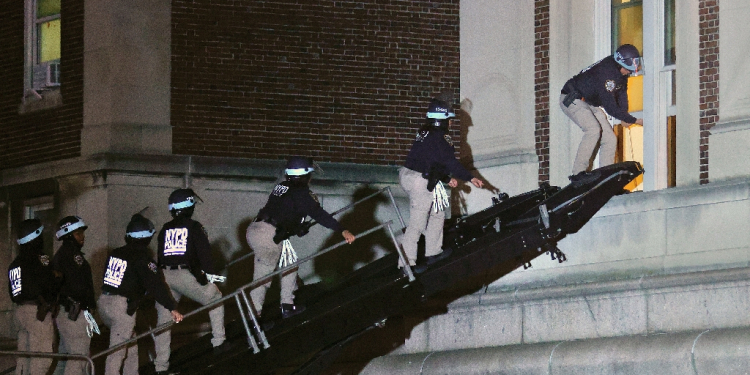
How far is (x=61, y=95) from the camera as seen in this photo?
21.1 metres

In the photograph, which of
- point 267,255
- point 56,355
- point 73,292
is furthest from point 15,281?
point 267,255

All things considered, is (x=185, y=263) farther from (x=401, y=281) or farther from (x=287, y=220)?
(x=401, y=281)

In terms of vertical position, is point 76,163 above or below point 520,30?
below

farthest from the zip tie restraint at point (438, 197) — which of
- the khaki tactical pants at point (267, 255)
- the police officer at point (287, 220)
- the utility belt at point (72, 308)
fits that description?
the utility belt at point (72, 308)

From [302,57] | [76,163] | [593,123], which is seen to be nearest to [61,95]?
[76,163]

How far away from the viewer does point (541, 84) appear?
63.4 ft

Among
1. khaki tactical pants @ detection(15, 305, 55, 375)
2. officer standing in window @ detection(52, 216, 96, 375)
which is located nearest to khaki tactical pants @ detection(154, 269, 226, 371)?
officer standing in window @ detection(52, 216, 96, 375)

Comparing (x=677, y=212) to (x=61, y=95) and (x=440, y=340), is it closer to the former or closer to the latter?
(x=440, y=340)

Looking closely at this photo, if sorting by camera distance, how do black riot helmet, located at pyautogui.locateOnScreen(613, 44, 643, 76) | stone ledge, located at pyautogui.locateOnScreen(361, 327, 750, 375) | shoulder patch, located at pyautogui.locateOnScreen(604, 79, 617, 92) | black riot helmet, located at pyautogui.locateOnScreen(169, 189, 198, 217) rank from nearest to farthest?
stone ledge, located at pyautogui.locateOnScreen(361, 327, 750, 375) → black riot helmet, located at pyautogui.locateOnScreen(169, 189, 198, 217) → black riot helmet, located at pyautogui.locateOnScreen(613, 44, 643, 76) → shoulder patch, located at pyautogui.locateOnScreen(604, 79, 617, 92)

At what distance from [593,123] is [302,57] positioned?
5.46 metres

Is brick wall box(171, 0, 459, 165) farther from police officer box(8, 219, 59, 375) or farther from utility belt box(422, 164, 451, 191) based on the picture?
utility belt box(422, 164, 451, 191)

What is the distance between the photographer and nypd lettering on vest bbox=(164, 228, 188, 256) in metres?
16.2

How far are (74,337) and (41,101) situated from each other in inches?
221

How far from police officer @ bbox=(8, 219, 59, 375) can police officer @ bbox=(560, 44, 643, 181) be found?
6.24 metres
